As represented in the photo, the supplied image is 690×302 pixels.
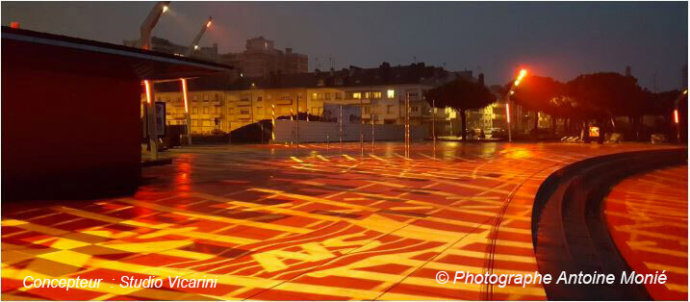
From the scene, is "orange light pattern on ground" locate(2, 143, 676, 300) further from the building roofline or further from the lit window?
the lit window

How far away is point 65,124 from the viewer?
1062 centimetres

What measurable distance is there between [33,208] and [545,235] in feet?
26.0

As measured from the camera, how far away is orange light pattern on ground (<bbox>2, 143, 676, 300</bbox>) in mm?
5078

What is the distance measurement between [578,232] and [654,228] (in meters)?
2.41

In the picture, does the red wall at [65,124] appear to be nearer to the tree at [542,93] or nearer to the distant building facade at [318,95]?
the tree at [542,93]

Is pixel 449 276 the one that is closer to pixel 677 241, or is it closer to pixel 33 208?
pixel 677 241

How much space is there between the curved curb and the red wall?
7.74 m

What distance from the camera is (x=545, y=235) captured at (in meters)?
8.24

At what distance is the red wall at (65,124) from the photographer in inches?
378

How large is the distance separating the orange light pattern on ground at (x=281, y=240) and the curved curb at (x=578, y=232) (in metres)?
0.31

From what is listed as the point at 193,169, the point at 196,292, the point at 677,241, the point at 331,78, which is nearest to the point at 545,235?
the point at 677,241

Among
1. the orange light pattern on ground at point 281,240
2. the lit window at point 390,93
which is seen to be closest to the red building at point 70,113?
the orange light pattern on ground at point 281,240

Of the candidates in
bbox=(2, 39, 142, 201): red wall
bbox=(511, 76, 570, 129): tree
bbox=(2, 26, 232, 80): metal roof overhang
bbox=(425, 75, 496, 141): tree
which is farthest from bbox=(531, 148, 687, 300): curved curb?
bbox=(511, 76, 570, 129): tree

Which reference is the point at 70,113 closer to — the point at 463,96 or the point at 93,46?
the point at 93,46
